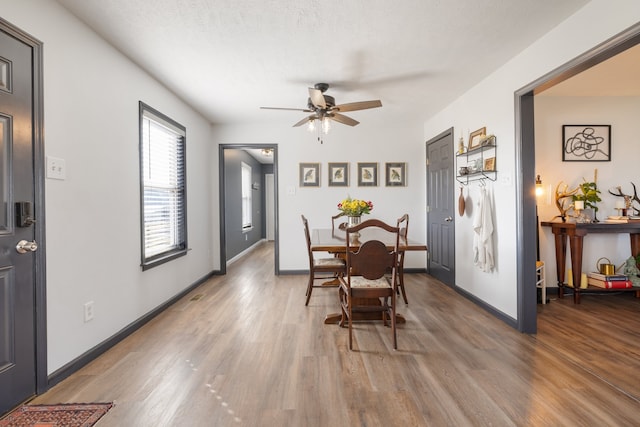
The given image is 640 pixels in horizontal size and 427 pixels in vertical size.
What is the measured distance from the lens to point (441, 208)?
175 inches

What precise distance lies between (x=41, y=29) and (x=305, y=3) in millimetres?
1604

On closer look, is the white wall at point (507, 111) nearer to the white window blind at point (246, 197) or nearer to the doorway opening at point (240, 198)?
the doorway opening at point (240, 198)

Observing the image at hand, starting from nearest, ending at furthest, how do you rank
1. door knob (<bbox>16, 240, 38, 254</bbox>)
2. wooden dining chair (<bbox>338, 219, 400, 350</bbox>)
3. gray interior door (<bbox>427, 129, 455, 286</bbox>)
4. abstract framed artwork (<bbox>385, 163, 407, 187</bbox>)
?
door knob (<bbox>16, 240, 38, 254</bbox>), wooden dining chair (<bbox>338, 219, 400, 350</bbox>), gray interior door (<bbox>427, 129, 455, 286</bbox>), abstract framed artwork (<bbox>385, 163, 407, 187</bbox>)

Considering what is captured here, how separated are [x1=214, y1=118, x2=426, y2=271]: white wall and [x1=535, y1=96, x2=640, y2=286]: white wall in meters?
1.68

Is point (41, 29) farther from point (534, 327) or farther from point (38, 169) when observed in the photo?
point (534, 327)

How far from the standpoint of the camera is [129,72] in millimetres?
2742

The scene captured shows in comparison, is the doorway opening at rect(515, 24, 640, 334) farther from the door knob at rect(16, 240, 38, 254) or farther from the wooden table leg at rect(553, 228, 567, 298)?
the door knob at rect(16, 240, 38, 254)

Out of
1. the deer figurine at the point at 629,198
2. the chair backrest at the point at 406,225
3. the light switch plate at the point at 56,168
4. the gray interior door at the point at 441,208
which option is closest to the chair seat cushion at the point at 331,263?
the chair backrest at the point at 406,225

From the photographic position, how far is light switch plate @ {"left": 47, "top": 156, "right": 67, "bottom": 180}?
73.9 inches

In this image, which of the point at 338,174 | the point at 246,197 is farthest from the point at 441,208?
the point at 246,197

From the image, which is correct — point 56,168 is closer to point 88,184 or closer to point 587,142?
point 88,184

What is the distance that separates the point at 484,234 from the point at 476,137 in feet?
3.65

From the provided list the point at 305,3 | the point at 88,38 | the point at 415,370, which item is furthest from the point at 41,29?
the point at 415,370

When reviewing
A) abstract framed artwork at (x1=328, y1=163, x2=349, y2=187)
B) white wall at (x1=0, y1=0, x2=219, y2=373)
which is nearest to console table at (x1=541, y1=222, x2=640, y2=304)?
abstract framed artwork at (x1=328, y1=163, x2=349, y2=187)
